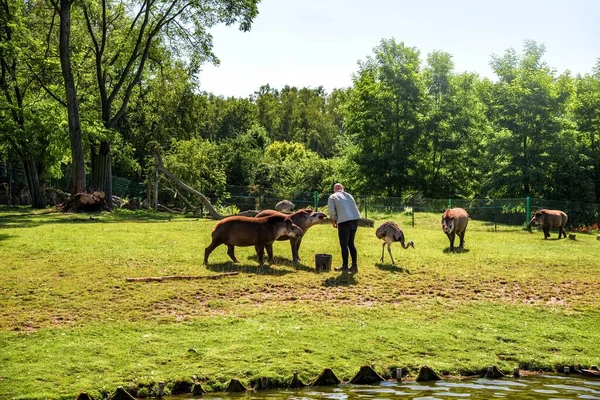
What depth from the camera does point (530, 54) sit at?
50.2 meters

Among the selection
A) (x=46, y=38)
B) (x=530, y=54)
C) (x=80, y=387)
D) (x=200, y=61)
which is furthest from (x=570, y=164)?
(x=80, y=387)

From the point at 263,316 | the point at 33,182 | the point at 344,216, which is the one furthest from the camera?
the point at 33,182

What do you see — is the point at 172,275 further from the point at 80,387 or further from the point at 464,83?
the point at 464,83

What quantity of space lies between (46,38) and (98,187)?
10966 millimetres

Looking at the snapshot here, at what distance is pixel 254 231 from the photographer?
16938mm

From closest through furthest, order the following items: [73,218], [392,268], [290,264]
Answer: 1. [290,264]
2. [392,268]
3. [73,218]

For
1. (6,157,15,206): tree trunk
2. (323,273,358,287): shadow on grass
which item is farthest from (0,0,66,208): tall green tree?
(323,273,358,287): shadow on grass

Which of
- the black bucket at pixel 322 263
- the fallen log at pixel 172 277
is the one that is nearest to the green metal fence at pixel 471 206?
the black bucket at pixel 322 263

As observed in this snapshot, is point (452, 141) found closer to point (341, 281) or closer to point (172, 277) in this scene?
point (341, 281)

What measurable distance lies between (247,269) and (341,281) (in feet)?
8.09

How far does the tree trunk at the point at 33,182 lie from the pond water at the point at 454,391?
3232 cm

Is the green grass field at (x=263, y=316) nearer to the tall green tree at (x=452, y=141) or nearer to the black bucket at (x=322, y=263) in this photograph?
the black bucket at (x=322, y=263)

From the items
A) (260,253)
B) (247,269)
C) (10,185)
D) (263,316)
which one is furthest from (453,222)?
(10,185)

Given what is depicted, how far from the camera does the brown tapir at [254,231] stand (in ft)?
55.6
